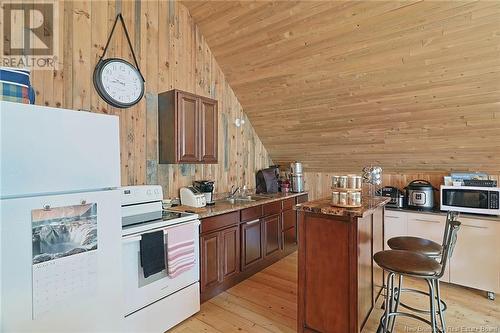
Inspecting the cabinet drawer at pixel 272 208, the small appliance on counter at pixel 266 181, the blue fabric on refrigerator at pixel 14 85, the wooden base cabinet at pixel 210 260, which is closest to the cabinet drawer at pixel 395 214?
the cabinet drawer at pixel 272 208

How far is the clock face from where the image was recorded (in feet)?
7.88

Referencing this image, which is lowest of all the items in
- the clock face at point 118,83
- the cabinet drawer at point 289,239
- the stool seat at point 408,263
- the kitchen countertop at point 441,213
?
the cabinet drawer at point 289,239

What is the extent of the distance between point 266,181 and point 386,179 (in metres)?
1.77

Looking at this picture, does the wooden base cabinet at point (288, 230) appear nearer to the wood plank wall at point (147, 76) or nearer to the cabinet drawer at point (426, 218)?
the wood plank wall at point (147, 76)

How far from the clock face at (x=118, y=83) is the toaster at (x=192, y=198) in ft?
3.51

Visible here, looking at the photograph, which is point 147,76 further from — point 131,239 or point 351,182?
point 351,182

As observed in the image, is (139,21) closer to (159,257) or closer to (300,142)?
(159,257)

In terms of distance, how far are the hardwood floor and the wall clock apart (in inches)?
84.0

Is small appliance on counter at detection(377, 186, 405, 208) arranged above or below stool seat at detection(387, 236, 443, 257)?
above

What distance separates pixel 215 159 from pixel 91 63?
5.16 ft

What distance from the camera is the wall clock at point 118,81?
7.88ft

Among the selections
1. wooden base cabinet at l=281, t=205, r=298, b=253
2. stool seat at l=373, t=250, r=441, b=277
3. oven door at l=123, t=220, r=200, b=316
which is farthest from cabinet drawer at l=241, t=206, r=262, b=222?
stool seat at l=373, t=250, r=441, b=277

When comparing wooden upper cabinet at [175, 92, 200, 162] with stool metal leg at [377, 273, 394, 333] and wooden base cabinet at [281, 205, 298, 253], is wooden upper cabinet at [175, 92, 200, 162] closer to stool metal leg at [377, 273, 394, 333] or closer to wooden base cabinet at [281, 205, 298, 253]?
wooden base cabinet at [281, 205, 298, 253]

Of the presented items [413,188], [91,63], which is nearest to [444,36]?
[413,188]
